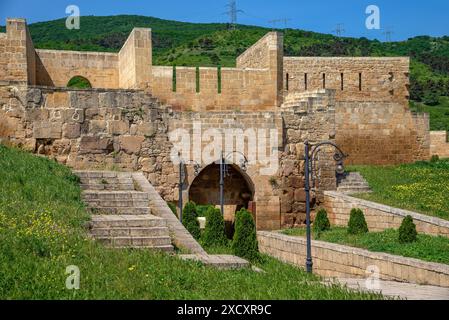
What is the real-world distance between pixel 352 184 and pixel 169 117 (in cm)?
644

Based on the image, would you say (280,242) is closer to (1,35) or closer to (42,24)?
(1,35)

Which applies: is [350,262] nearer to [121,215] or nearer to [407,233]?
[407,233]

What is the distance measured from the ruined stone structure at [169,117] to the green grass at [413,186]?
2.01m

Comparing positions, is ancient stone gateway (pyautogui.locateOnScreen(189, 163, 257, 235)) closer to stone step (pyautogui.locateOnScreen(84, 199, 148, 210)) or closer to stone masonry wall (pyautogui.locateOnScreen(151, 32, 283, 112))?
stone masonry wall (pyautogui.locateOnScreen(151, 32, 283, 112))

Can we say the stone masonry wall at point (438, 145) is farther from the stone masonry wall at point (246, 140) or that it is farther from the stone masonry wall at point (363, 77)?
the stone masonry wall at point (246, 140)

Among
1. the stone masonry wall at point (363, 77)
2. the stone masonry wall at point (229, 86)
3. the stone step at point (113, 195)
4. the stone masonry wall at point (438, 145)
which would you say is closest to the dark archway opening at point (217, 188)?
the stone masonry wall at point (229, 86)

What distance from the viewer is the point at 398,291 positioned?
10.4 m

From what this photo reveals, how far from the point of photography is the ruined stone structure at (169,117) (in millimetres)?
18172

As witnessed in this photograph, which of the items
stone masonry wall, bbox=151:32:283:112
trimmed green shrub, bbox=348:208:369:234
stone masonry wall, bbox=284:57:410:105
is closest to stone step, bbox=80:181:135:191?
trimmed green shrub, bbox=348:208:369:234

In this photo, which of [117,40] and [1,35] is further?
[117,40]

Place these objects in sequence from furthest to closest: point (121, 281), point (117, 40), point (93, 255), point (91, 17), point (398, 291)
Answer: point (91, 17), point (117, 40), point (398, 291), point (93, 255), point (121, 281)

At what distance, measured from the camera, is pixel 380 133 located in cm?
2898

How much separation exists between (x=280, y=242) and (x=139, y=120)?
5207mm

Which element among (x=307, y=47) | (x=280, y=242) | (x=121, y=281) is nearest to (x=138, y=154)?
(x=280, y=242)
